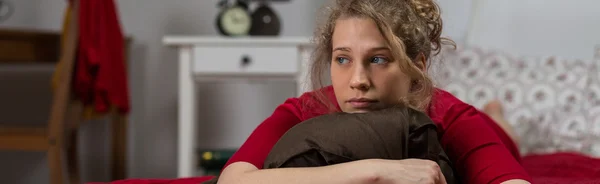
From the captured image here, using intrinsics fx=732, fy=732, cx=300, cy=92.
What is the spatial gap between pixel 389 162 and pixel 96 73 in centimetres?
161

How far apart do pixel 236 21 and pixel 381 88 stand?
1629 mm

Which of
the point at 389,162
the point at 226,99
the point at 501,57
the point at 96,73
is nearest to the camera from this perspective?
the point at 389,162

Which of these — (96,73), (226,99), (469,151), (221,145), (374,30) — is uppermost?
(374,30)

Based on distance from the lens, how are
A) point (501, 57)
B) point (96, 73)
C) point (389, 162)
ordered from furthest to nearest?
point (96, 73) < point (501, 57) < point (389, 162)

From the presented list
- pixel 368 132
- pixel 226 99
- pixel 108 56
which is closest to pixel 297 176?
pixel 368 132

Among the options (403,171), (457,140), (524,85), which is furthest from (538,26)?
(403,171)

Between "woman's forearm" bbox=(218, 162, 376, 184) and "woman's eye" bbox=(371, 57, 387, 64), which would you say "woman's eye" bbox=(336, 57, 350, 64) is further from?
"woman's forearm" bbox=(218, 162, 376, 184)

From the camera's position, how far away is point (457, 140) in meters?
1.04

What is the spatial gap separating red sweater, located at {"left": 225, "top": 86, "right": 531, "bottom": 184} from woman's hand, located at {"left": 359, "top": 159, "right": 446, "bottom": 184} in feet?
0.45

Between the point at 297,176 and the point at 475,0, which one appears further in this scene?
the point at 475,0

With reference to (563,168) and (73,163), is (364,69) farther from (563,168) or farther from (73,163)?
(73,163)

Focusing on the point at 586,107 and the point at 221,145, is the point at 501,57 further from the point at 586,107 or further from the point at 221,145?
the point at 221,145

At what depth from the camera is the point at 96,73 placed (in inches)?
88.3

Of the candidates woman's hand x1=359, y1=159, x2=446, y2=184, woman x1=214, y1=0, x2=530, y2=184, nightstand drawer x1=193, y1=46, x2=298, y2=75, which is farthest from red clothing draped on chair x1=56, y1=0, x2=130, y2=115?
woman's hand x1=359, y1=159, x2=446, y2=184
